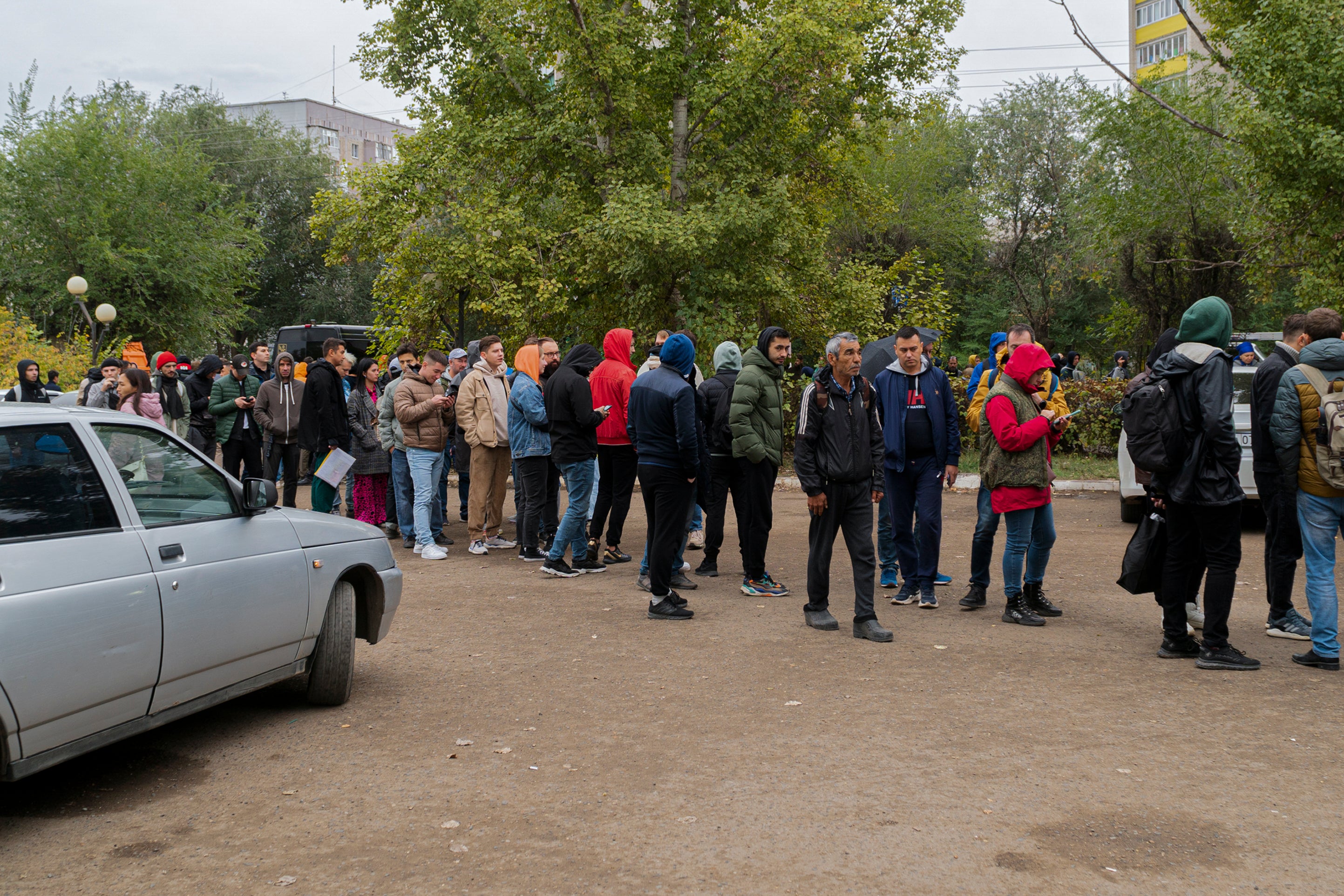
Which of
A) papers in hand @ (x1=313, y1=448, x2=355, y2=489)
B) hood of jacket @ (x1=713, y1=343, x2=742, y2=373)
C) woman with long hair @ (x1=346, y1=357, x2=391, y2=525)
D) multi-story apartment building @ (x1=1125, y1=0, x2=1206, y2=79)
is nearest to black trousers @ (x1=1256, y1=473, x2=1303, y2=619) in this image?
hood of jacket @ (x1=713, y1=343, x2=742, y2=373)

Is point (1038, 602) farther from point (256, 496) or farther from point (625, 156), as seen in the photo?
point (625, 156)

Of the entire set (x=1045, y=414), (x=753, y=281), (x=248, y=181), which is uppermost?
(x=248, y=181)

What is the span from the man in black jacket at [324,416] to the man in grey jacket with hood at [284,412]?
0.50 meters

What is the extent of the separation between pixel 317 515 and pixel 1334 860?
15.2 feet

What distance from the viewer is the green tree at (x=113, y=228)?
3425 centimetres

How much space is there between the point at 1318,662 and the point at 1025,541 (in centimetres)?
184

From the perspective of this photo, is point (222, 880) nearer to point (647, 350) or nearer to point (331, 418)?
point (331, 418)

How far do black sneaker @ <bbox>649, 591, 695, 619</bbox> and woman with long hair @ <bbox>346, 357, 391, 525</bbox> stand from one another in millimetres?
4772

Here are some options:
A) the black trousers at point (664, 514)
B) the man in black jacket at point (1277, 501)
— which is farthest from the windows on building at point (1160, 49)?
the black trousers at point (664, 514)

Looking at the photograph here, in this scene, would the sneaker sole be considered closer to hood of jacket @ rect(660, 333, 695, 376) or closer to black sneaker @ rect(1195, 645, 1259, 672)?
hood of jacket @ rect(660, 333, 695, 376)

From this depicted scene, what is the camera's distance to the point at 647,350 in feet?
62.2

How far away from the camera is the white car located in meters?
10.6

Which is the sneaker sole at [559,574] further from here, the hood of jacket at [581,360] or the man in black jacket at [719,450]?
the hood of jacket at [581,360]

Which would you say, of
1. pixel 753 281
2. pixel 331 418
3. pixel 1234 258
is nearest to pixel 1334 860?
pixel 331 418
